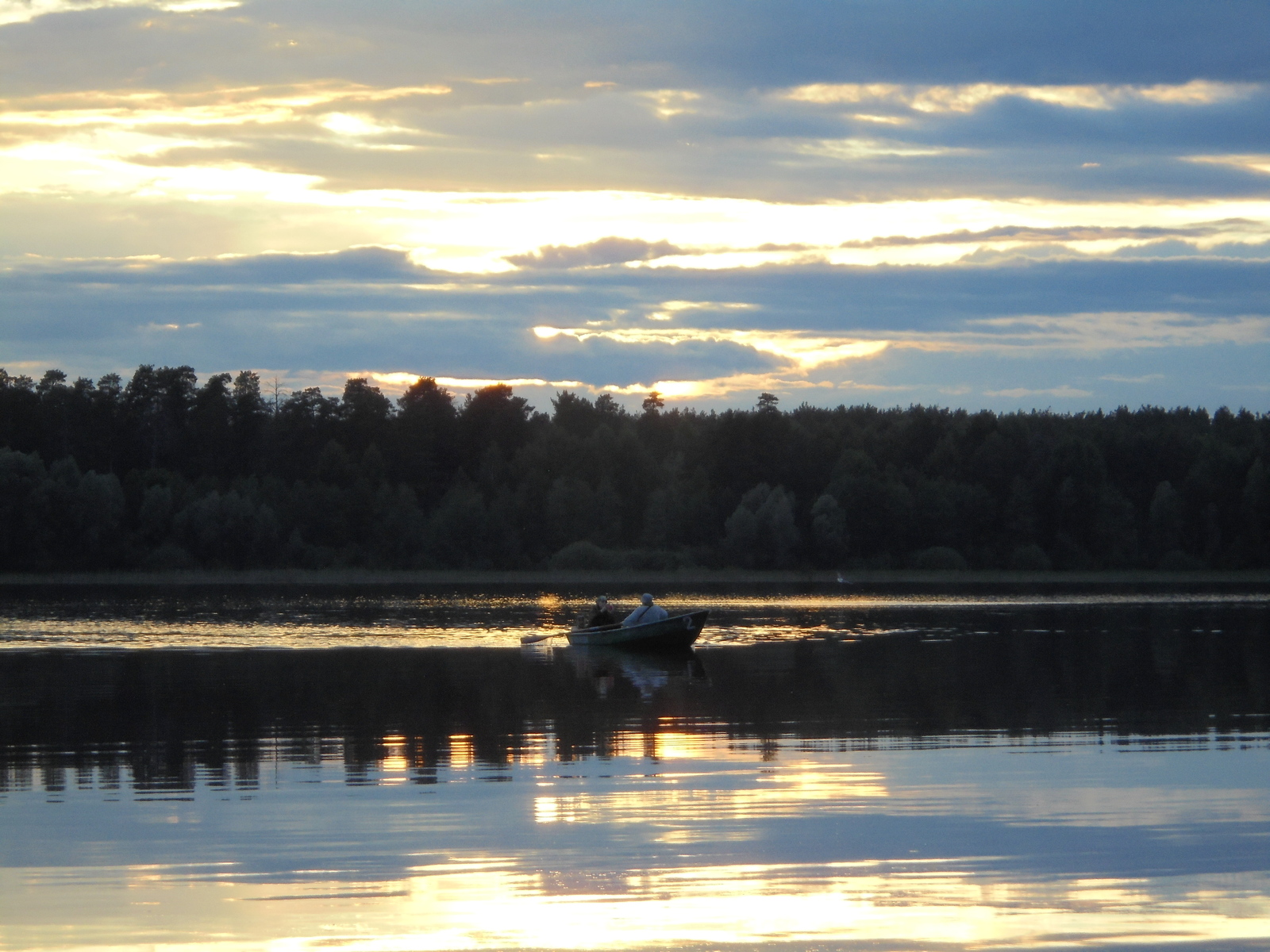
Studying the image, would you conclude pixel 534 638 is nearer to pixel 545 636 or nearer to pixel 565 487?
pixel 545 636

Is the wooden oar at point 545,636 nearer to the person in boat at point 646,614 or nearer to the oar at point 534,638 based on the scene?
the oar at point 534,638

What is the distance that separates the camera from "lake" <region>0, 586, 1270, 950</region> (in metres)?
9.32

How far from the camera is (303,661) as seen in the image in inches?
1214

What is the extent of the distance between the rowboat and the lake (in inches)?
151

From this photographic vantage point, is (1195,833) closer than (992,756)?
Yes

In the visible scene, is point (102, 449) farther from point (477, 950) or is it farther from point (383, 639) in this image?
point (477, 950)

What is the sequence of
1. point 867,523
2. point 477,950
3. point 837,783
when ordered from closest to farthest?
point 477,950 < point 837,783 < point 867,523

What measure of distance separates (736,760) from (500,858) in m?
5.58

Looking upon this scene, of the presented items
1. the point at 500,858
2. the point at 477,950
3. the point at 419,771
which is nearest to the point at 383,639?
the point at 419,771

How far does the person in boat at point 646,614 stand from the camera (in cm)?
3544

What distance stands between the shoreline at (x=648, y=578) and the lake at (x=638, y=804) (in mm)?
56126

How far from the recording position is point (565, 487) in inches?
4048

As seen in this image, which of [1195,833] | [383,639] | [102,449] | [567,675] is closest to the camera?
[1195,833]

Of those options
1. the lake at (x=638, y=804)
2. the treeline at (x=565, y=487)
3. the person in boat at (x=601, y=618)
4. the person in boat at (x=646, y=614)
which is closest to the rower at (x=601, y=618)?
the person in boat at (x=601, y=618)
